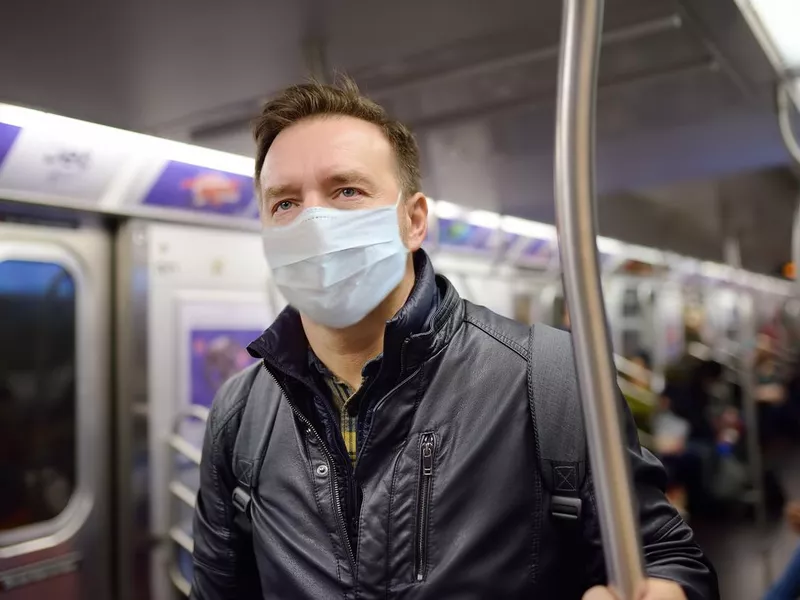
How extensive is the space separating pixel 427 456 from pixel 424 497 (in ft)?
0.25

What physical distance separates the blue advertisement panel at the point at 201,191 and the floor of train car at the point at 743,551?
11.2 feet

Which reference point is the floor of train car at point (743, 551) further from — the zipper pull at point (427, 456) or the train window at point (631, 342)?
the zipper pull at point (427, 456)

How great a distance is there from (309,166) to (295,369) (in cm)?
42

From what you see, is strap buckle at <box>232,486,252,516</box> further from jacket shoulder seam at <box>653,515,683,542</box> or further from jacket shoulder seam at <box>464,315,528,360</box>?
jacket shoulder seam at <box>653,515,683,542</box>

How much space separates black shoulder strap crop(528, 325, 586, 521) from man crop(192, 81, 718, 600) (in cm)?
1

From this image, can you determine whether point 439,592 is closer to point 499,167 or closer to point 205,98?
point 205,98

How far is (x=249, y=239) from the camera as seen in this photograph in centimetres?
350

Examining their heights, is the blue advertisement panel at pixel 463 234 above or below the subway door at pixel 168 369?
above

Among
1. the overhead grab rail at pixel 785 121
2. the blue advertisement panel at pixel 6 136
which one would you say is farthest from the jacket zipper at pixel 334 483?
the overhead grab rail at pixel 785 121

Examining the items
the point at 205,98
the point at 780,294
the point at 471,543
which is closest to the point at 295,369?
the point at 471,543

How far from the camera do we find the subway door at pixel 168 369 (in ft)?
10.1

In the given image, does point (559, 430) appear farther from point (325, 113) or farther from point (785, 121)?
point (785, 121)

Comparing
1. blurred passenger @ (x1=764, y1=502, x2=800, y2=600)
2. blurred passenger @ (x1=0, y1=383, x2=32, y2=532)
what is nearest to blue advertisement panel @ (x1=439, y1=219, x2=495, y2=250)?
blurred passenger @ (x1=0, y1=383, x2=32, y2=532)

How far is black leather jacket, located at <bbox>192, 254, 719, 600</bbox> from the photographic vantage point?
3.92 feet
